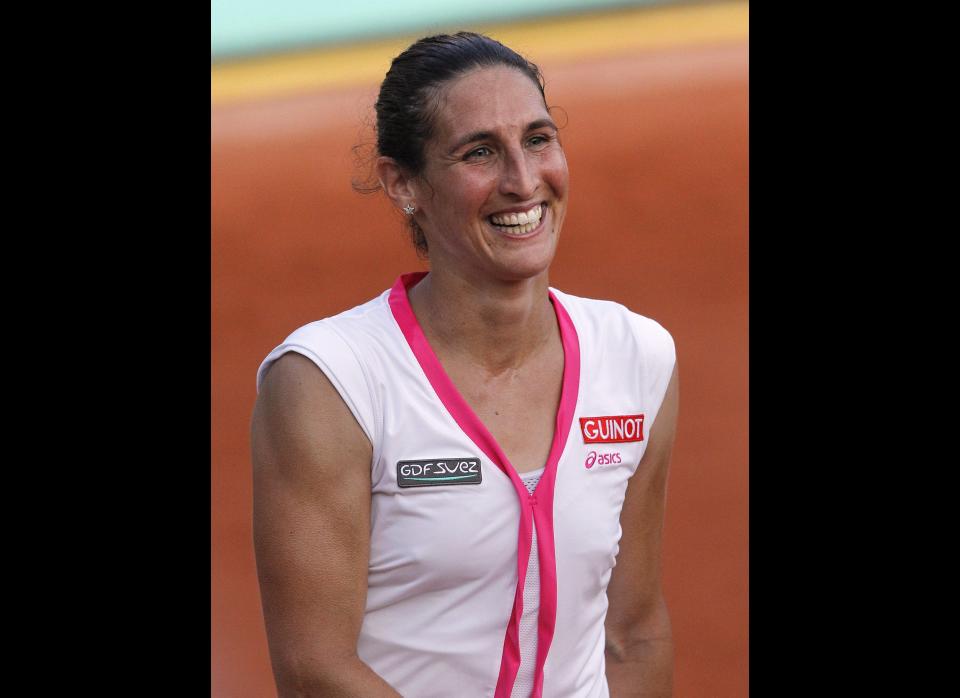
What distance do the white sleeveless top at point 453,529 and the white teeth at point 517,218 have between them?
193 millimetres

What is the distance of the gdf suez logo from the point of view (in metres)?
1.67

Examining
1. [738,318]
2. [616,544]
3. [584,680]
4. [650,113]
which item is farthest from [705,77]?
[584,680]

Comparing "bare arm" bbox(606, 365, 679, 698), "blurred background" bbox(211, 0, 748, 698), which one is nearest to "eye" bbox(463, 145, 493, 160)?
"bare arm" bbox(606, 365, 679, 698)

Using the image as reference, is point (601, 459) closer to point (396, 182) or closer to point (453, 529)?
point (453, 529)

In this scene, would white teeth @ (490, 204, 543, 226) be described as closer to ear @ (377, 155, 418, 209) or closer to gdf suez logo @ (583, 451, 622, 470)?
ear @ (377, 155, 418, 209)

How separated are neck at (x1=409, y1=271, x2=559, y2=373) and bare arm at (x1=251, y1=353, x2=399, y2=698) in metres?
0.23

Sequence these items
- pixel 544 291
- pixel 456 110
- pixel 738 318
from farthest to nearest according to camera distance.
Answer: pixel 738 318
pixel 544 291
pixel 456 110

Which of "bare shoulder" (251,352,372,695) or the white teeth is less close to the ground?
the white teeth

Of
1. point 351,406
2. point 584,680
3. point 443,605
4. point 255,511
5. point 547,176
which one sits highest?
point 547,176

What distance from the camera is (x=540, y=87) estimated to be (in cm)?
175

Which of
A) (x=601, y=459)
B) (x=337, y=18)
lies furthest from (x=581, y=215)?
(x=601, y=459)

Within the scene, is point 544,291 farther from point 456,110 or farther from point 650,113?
point 650,113

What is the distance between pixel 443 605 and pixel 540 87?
79 centimetres

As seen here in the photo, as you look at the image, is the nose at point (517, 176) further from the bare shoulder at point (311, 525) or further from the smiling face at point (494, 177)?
the bare shoulder at point (311, 525)
